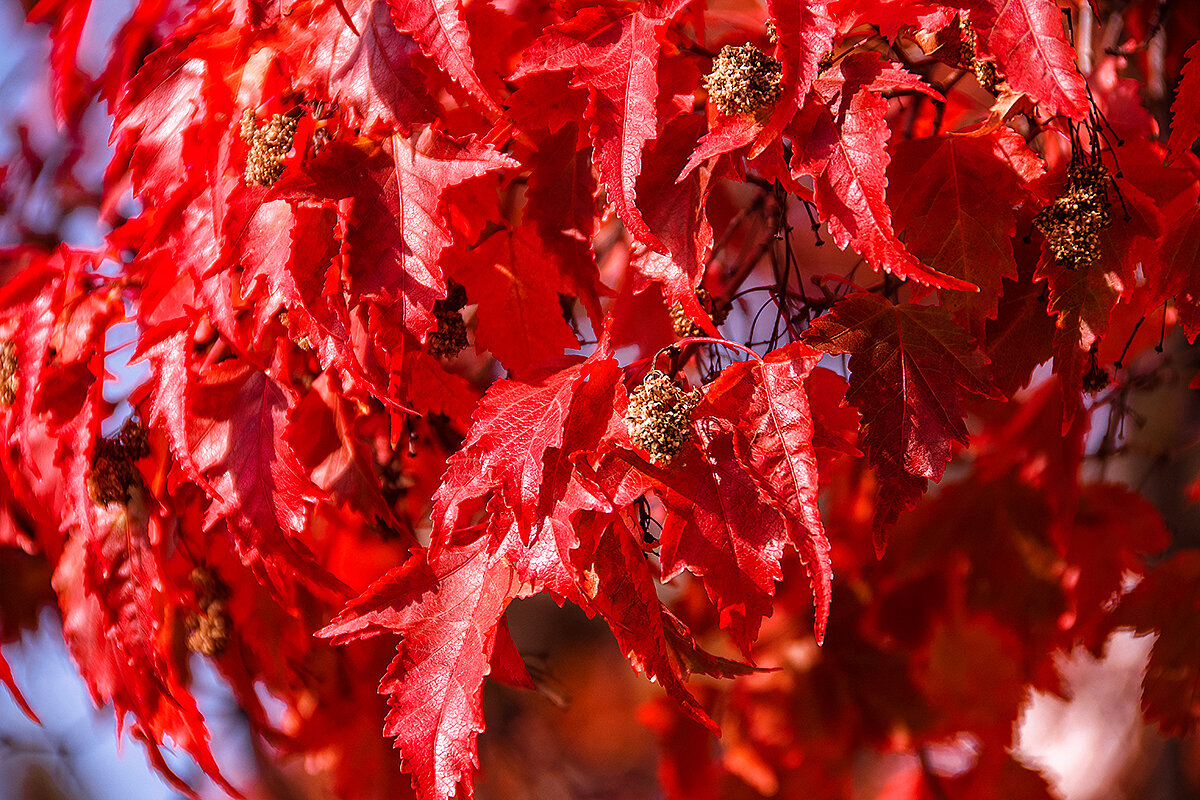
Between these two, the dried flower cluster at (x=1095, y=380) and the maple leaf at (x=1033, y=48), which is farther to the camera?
the dried flower cluster at (x=1095, y=380)

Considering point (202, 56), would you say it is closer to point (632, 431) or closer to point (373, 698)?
point (632, 431)

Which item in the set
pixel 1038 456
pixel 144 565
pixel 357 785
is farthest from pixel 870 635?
pixel 144 565

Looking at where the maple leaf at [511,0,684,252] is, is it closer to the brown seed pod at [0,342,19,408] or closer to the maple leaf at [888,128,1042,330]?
the maple leaf at [888,128,1042,330]

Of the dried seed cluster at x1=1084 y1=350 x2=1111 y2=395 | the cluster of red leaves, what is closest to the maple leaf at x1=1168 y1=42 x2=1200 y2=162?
the cluster of red leaves

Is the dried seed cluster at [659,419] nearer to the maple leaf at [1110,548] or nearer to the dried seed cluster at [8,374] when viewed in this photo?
the dried seed cluster at [8,374]

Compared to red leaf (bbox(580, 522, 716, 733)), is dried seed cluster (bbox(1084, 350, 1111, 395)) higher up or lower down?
lower down

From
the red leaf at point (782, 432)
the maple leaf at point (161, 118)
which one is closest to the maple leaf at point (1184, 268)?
the red leaf at point (782, 432)

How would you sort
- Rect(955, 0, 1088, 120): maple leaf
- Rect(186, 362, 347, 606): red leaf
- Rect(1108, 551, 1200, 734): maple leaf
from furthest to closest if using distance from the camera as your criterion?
Rect(1108, 551, 1200, 734): maple leaf
Rect(186, 362, 347, 606): red leaf
Rect(955, 0, 1088, 120): maple leaf
